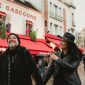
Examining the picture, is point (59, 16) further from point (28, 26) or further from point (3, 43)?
point (3, 43)

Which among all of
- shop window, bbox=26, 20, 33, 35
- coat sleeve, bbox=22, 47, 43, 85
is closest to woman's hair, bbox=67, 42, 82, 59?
coat sleeve, bbox=22, 47, 43, 85

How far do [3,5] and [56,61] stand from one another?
28360 millimetres

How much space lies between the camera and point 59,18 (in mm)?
51594

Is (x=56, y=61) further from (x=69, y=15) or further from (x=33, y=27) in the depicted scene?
(x=69, y=15)

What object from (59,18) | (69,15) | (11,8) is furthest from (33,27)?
(69,15)

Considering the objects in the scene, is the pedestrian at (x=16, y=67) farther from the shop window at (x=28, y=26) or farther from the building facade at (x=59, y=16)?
the building facade at (x=59, y=16)

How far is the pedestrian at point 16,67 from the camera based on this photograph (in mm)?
6820

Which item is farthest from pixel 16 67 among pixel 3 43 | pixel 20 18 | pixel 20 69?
pixel 20 18

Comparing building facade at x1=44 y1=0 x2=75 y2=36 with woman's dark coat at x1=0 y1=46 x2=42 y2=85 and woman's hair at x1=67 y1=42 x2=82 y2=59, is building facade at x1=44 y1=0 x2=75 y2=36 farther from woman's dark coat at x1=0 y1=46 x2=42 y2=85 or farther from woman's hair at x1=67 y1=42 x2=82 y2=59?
woman's hair at x1=67 y1=42 x2=82 y2=59

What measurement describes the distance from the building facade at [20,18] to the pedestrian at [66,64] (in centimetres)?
2761

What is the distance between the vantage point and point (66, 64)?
21.7 feet

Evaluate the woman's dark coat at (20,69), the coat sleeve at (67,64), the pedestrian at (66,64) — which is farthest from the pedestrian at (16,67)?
the coat sleeve at (67,64)

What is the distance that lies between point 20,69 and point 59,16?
4512cm

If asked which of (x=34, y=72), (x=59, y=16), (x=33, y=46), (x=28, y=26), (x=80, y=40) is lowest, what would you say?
(x=80, y=40)
